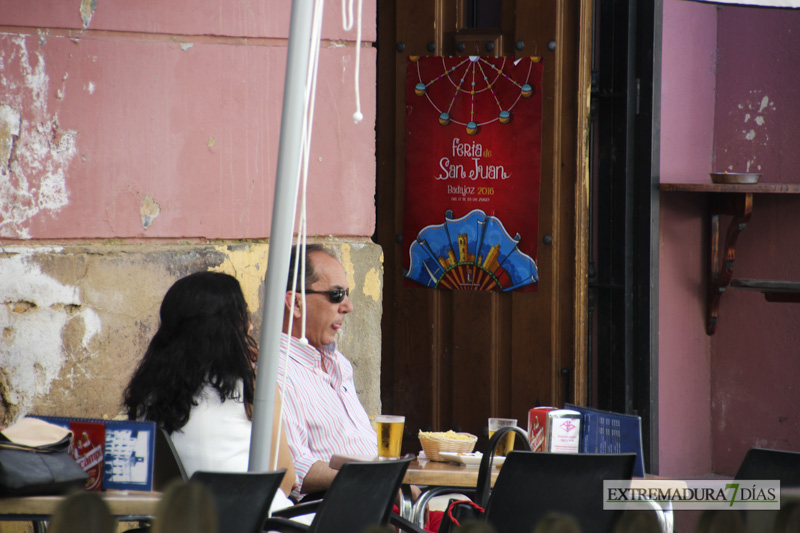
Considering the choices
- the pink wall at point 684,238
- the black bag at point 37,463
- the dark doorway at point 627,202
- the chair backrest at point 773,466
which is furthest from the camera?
the pink wall at point 684,238

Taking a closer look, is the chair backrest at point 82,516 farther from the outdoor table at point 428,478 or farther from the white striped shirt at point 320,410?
the white striped shirt at point 320,410

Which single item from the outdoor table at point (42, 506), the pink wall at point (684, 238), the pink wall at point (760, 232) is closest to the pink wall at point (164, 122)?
the outdoor table at point (42, 506)

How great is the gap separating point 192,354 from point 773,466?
1.45 metres

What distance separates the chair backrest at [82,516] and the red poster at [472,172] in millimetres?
3973

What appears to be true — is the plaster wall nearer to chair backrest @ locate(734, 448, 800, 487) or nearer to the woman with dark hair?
the woman with dark hair

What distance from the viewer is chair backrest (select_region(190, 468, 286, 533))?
161 cm

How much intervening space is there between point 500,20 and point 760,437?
8.43 ft

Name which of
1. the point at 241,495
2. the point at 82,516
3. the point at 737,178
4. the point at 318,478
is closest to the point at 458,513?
the point at 318,478

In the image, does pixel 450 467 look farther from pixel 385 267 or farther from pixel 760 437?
pixel 760 437

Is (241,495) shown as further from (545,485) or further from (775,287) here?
(775,287)

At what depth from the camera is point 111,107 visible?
3.52 m

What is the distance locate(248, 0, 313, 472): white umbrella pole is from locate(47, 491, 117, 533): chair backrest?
964 millimetres

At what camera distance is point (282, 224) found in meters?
1.78

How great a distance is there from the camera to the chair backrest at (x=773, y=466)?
83.5 inches
